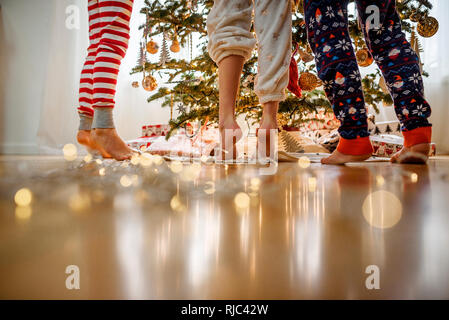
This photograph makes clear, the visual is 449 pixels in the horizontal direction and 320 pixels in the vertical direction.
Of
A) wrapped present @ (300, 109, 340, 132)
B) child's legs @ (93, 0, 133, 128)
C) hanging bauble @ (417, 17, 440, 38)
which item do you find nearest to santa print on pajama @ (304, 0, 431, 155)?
child's legs @ (93, 0, 133, 128)

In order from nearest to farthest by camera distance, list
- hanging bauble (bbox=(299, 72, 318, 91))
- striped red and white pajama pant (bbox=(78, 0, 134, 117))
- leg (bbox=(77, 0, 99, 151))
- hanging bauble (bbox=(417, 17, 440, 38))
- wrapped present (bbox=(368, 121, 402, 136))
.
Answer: striped red and white pajama pant (bbox=(78, 0, 134, 117)), leg (bbox=(77, 0, 99, 151)), hanging bauble (bbox=(417, 17, 440, 38)), hanging bauble (bbox=(299, 72, 318, 91)), wrapped present (bbox=(368, 121, 402, 136))

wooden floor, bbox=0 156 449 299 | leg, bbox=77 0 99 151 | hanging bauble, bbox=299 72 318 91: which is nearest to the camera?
wooden floor, bbox=0 156 449 299

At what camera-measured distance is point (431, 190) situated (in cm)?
37

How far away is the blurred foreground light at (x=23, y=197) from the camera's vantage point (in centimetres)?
29

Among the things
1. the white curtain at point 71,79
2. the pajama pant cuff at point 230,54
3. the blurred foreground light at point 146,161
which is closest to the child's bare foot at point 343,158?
the pajama pant cuff at point 230,54

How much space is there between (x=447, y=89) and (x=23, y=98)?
450 centimetres

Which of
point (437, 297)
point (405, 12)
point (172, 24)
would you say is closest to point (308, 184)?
point (437, 297)

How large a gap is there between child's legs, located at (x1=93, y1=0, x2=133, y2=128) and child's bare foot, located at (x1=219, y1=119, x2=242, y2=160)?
0.38 metres

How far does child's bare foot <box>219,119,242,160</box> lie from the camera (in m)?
0.83

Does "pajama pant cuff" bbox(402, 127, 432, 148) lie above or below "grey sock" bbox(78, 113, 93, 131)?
below

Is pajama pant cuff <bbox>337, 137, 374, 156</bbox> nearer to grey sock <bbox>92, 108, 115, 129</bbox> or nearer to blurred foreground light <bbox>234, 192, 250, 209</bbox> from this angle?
blurred foreground light <bbox>234, 192, 250, 209</bbox>

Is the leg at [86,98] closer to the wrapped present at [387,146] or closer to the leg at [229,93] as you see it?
the leg at [229,93]

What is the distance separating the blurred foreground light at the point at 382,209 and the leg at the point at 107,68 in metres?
0.73


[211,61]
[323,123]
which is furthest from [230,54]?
[323,123]
